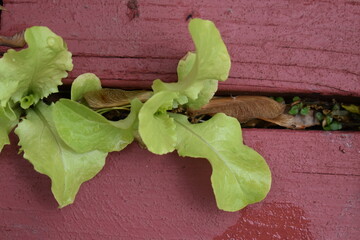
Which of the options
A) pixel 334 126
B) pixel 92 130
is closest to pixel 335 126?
pixel 334 126

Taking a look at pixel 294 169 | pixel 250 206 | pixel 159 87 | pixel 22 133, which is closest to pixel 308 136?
pixel 294 169

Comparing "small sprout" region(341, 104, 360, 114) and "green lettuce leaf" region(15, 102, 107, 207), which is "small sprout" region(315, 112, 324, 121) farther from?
"green lettuce leaf" region(15, 102, 107, 207)

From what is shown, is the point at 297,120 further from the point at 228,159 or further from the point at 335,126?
the point at 228,159

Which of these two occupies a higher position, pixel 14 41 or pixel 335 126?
pixel 14 41

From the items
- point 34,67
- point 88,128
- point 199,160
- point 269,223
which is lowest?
point 269,223

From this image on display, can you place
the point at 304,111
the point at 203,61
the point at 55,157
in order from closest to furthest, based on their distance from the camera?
the point at 203,61
the point at 55,157
the point at 304,111

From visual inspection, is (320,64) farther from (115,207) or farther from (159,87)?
(115,207)

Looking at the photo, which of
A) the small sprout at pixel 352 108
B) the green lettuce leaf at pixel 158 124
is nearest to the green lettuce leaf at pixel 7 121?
the green lettuce leaf at pixel 158 124

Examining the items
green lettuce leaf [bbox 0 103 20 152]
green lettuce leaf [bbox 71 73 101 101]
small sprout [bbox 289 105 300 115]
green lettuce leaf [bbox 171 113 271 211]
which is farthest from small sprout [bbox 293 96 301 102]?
green lettuce leaf [bbox 0 103 20 152]
